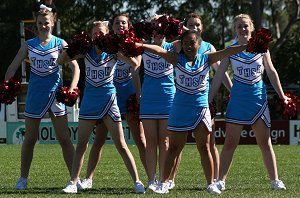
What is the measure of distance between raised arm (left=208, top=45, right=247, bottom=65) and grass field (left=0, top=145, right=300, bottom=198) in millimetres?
1397

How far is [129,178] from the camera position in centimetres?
1160

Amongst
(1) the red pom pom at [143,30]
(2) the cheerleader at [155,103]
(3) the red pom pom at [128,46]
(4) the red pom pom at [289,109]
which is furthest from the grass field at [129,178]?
(1) the red pom pom at [143,30]

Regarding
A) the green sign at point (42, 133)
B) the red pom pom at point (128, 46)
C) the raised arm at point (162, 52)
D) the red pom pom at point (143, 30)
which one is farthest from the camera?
the green sign at point (42, 133)

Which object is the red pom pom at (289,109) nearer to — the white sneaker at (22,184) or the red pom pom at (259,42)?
the red pom pom at (259,42)

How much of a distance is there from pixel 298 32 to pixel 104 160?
30.7 metres

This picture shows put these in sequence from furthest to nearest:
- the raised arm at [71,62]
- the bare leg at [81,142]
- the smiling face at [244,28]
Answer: the smiling face at [244,28] < the bare leg at [81,142] < the raised arm at [71,62]

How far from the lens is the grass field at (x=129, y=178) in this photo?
366 inches

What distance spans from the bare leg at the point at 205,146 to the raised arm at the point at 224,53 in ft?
2.22

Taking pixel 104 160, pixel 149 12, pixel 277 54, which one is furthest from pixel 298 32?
pixel 104 160

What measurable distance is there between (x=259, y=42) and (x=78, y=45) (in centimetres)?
186

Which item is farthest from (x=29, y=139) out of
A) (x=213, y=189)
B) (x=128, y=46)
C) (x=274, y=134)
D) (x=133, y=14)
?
(x=133, y=14)

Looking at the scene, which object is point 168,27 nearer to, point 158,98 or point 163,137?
point 158,98

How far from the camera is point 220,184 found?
9609mm

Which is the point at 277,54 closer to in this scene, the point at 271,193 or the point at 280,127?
the point at 280,127
